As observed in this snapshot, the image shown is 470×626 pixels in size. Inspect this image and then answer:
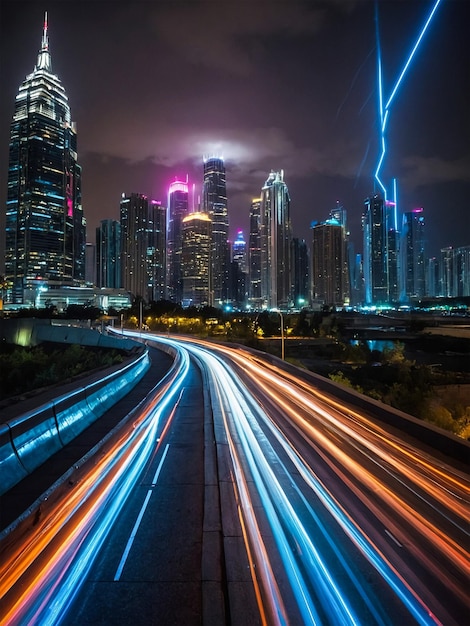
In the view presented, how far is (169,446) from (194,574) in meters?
6.19

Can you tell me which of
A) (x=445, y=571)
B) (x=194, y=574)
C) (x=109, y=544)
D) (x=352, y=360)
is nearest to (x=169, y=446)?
(x=109, y=544)

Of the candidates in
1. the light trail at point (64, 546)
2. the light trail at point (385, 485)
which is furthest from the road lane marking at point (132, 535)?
the light trail at point (385, 485)

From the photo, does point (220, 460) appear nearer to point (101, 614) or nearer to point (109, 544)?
point (109, 544)

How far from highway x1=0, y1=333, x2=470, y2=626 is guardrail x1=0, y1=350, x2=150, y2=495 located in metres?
1.02

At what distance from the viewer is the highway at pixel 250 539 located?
15.4 ft

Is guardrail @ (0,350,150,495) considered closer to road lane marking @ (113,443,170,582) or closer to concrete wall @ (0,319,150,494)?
concrete wall @ (0,319,150,494)

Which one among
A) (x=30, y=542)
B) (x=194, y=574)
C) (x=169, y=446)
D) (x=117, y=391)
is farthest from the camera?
(x=117, y=391)

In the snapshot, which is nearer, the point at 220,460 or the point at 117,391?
the point at 220,460

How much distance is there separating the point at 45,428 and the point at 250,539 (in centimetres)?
542

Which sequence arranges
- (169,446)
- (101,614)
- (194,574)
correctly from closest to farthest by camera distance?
(101,614), (194,574), (169,446)

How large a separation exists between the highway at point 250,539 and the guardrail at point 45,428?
102 cm

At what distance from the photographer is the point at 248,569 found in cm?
533

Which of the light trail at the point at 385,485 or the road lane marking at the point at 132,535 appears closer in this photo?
the road lane marking at the point at 132,535

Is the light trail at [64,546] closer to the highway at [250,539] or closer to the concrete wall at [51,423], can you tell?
the highway at [250,539]
